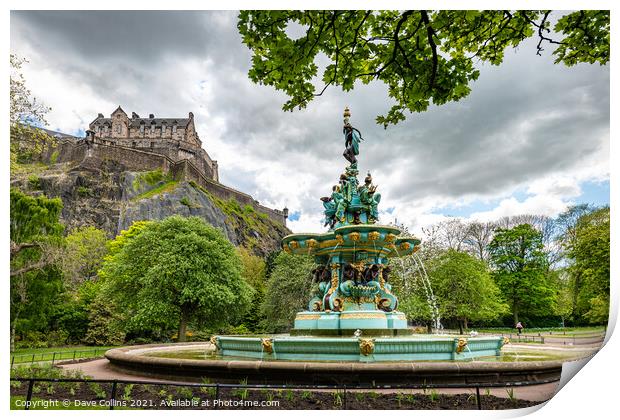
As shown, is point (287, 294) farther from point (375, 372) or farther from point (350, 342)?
point (375, 372)

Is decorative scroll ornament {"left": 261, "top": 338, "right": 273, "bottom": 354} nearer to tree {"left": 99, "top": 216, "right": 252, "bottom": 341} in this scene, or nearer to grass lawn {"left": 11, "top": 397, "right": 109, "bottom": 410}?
grass lawn {"left": 11, "top": 397, "right": 109, "bottom": 410}

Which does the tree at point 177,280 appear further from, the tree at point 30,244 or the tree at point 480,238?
the tree at point 480,238

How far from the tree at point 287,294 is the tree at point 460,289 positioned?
28.5 ft

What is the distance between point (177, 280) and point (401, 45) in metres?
20.9

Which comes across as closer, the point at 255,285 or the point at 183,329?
the point at 183,329

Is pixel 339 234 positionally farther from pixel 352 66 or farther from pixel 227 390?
pixel 352 66

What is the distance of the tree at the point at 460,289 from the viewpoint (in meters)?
28.9

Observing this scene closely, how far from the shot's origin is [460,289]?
2928 centimetres

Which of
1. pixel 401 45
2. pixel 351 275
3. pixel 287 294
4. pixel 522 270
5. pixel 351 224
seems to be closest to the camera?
pixel 401 45

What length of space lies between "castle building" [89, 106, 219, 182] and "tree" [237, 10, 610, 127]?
7708 cm

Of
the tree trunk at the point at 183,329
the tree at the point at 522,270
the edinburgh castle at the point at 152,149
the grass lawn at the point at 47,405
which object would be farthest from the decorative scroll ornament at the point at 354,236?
the edinburgh castle at the point at 152,149

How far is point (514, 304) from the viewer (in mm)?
38000

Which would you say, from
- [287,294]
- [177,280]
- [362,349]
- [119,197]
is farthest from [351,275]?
[119,197]

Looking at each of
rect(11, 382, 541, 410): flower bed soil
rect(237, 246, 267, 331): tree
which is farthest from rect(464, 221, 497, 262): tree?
rect(11, 382, 541, 410): flower bed soil
